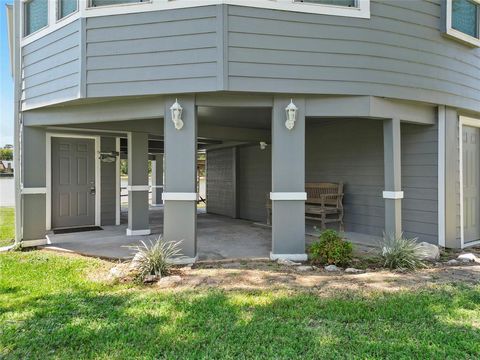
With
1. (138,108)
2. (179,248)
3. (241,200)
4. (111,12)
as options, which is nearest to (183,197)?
(179,248)

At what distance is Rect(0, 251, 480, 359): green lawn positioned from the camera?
239 cm

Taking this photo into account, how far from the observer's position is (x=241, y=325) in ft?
9.09

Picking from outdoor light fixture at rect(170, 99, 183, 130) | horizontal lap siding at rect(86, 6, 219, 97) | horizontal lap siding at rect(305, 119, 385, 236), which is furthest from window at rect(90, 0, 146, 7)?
horizontal lap siding at rect(305, 119, 385, 236)

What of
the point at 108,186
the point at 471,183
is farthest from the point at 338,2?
the point at 108,186

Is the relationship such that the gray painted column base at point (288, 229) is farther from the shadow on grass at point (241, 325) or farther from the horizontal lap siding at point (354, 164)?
the horizontal lap siding at point (354, 164)

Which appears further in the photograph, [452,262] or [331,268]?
[452,262]

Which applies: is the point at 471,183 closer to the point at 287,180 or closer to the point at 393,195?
the point at 393,195

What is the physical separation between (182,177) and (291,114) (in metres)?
1.69

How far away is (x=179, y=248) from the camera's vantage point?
4.70m

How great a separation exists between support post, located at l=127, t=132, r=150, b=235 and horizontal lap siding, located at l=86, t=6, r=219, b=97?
7.31ft

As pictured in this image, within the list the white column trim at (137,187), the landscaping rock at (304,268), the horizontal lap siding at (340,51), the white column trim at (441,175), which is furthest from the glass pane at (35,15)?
the white column trim at (441,175)

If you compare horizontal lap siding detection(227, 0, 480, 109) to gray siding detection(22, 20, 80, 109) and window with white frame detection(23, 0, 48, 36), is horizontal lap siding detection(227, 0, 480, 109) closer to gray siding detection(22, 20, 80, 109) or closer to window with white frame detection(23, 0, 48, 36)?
gray siding detection(22, 20, 80, 109)

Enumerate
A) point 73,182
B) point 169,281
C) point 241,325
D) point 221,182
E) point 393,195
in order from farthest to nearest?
point 221,182
point 73,182
point 393,195
point 169,281
point 241,325

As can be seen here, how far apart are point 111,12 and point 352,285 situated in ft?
15.0
